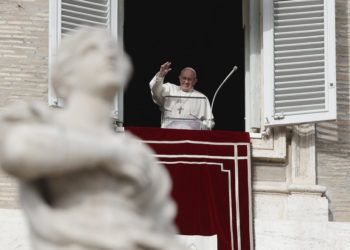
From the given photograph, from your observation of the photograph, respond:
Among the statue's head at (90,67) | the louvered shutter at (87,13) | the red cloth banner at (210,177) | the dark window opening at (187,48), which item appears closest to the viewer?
the statue's head at (90,67)

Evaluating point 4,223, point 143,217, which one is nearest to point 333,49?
point 4,223

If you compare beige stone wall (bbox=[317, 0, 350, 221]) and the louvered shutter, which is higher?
the louvered shutter

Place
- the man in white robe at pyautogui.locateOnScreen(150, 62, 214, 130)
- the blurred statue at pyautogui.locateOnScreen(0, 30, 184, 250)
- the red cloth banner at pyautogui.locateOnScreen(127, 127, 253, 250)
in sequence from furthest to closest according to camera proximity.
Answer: the man in white robe at pyautogui.locateOnScreen(150, 62, 214, 130) < the red cloth banner at pyautogui.locateOnScreen(127, 127, 253, 250) < the blurred statue at pyautogui.locateOnScreen(0, 30, 184, 250)

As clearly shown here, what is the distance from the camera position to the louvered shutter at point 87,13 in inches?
728

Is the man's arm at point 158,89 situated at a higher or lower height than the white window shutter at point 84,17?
lower

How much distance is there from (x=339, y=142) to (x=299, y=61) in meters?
0.94

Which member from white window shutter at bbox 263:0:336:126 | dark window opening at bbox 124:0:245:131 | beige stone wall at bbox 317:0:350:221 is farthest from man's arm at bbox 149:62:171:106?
dark window opening at bbox 124:0:245:131

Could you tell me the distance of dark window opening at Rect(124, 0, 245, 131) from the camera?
22.4m

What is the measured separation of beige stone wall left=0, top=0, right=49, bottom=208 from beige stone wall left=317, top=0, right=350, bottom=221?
8.83ft

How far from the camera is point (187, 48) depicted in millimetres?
23391

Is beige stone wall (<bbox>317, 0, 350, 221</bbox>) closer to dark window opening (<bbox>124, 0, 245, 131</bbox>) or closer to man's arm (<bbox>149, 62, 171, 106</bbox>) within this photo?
man's arm (<bbox>149, 62, 171, 106</bbox>)

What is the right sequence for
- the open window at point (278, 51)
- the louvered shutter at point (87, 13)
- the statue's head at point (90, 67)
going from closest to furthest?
the statue's head at point (90, 67) < the louvered shutter at point (87, 13) < the open window at point (278, 51)

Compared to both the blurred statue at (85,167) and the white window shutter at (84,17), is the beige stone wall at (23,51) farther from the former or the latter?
the blurred statue at (85,167)

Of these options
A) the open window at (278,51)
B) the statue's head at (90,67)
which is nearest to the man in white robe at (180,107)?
the open window at (278,51)
